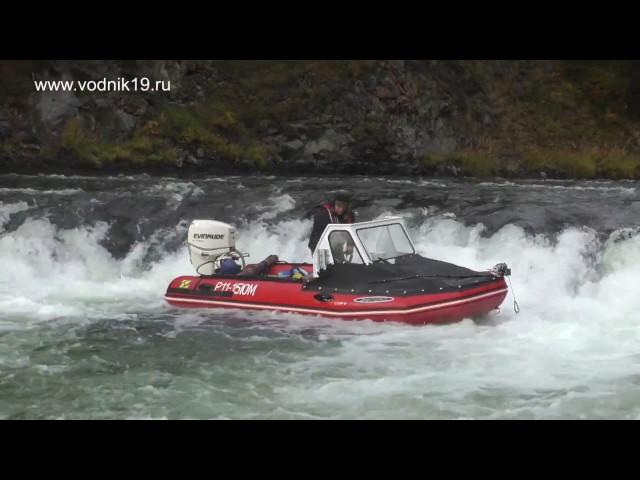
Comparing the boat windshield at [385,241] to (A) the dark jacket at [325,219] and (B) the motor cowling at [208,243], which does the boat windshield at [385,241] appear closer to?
(A) the dark jacket at [325,219]

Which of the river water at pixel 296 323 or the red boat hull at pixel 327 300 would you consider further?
the red boat hull at pixel 327 300

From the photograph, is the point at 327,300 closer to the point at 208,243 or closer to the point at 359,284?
the point at 359,284

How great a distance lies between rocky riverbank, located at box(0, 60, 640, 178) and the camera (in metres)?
24.6

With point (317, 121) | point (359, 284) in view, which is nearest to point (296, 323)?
point (359, 284)

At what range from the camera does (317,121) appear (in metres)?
25.4

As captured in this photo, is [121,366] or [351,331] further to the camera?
[351,331]

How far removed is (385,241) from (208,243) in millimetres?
2912

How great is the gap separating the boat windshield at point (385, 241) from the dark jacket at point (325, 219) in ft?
1.33

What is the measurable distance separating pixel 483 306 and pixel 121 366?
15.3 feet

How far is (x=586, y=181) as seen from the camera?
23.1 meters

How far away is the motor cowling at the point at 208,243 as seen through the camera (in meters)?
13.6

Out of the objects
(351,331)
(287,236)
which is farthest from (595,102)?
(351,331)

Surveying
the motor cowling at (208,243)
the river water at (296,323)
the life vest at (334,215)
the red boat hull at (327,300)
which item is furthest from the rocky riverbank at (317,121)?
the life vest at (334,215)

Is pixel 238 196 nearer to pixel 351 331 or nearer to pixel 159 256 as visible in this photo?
pixel 159 256
